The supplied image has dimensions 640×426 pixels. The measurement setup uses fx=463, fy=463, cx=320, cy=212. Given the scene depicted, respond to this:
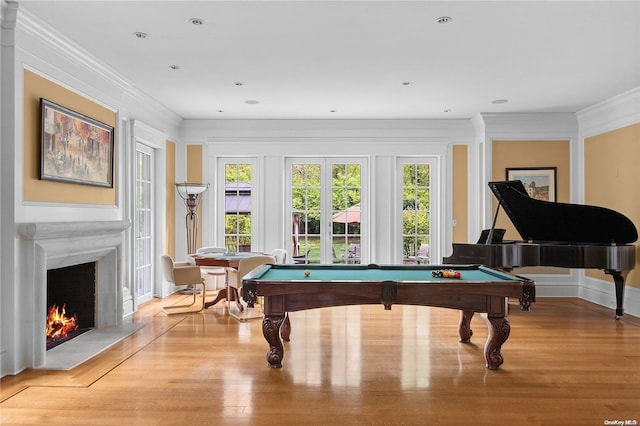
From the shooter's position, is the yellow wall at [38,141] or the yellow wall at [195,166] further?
the yellow wall at [195,166]

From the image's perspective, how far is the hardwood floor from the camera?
9.39 feet

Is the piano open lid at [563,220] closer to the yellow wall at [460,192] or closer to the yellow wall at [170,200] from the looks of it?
the yellow wall at [460,192]

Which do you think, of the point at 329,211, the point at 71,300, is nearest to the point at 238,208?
the point at 329,211

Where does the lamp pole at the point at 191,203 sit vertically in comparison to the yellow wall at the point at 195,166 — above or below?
below

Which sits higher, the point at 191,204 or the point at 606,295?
the point at 191,204

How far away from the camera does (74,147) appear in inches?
173

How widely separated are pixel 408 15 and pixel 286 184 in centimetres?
458

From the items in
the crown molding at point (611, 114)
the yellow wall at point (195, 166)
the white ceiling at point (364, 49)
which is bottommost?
the yellow wall at point (195, 166)

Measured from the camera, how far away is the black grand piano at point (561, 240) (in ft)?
17.2

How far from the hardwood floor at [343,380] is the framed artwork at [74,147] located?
5.46ft

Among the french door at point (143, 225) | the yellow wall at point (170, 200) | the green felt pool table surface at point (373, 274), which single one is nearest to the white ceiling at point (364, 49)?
the french door at point (143, 225)

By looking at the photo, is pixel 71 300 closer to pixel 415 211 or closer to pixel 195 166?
pixel 195 166

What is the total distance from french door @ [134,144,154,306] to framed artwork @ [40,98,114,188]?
1.32m

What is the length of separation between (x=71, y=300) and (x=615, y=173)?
692 cm
